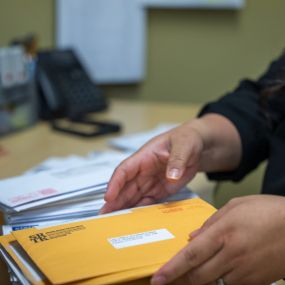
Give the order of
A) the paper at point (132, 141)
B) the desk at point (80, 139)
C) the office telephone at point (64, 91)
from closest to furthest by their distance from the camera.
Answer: the desk at point (80, 139) < the paper at point (132, 141) < the office telephone at point (64, 91)

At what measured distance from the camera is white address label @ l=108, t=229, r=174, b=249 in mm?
667

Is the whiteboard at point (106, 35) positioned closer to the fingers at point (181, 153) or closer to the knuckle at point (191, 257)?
the fingers at point (181, 153)

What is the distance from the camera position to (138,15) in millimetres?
1878

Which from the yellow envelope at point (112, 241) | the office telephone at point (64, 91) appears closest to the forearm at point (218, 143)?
the yellow envelope at point (112, 241)

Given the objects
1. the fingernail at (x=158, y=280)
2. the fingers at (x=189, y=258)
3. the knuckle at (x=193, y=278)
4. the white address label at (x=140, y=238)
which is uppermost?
the fingers at (x=189, y=258)

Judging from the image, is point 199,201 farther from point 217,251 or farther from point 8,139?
point 8,139

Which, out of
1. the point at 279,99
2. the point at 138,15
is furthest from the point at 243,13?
the point at 279,99

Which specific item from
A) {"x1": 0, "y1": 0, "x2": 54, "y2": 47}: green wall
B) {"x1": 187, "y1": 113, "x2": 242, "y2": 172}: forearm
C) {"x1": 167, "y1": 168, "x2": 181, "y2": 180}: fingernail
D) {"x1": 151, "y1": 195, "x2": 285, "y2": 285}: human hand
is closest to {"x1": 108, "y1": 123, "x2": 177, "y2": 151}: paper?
{"x1": 187, "y1": 113, "x2": 242, "y2": 172}: forearm

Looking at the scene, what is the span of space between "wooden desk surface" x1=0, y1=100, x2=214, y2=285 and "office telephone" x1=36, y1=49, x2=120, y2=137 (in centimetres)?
5

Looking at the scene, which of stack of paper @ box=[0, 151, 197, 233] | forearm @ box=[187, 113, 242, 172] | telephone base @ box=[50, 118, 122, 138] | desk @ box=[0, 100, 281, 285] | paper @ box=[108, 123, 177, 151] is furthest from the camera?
telephone base @ box=[50, 118, 122, 138]

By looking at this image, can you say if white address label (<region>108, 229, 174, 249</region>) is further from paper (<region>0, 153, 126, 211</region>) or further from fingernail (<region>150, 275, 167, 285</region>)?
paper (<region>0, 153, 126, 211</region>)

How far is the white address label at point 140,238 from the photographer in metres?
0.67

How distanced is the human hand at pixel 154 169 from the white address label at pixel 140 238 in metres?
0.16

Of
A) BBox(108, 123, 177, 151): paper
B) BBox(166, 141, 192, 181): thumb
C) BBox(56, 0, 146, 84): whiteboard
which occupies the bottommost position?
BBox(108, 123, 177, 151): paper
